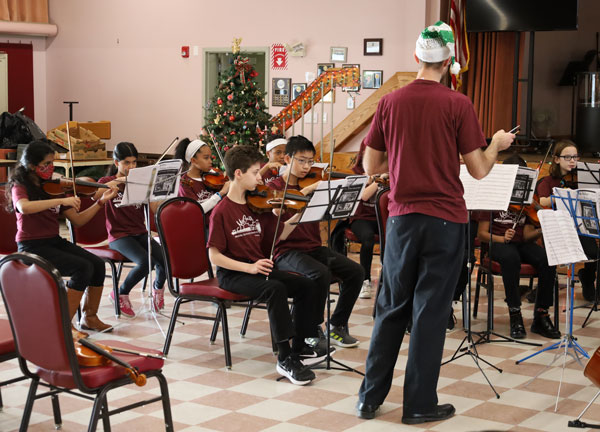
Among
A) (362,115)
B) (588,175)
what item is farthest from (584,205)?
(362,115)

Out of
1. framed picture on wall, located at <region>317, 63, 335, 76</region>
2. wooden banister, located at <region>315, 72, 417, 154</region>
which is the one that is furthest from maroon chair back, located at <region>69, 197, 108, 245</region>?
framed picture on wall, located at <region>317, 63, 335, 76</region>

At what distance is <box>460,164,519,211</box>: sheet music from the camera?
15.7 ft

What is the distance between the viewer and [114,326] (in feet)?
18.5

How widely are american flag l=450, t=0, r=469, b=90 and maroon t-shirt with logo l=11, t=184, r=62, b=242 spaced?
5.11m

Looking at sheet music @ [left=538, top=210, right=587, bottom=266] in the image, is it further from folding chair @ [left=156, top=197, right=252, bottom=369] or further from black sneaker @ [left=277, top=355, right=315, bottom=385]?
folding chair @ [left=156, top=197, right=252, bottom=369]

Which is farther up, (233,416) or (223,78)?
(223,78)

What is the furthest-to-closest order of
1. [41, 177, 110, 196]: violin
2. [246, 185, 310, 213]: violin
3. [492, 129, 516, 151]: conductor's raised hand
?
[41, 177, 110, 196]: violin
[246, 185, 310, 213]: violin
[492, 129, 516, 151]: conductor's raised hand

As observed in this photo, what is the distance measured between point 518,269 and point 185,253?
2.12m

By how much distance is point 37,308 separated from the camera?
3020 millimetres

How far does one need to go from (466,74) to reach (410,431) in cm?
625

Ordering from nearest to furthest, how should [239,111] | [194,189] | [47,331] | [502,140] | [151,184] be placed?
[47,331] < [502,140] < [151,184] < [194,189] < [239,111]

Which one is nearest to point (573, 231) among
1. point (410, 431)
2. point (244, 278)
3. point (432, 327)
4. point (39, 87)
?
point (432, 327)

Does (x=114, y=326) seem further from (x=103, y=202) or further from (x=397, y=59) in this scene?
(x=397, y=59)

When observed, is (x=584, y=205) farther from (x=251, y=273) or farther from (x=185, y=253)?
(x=185, y=253)
